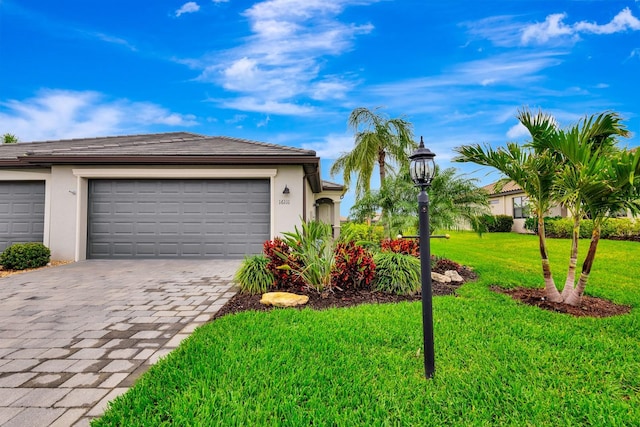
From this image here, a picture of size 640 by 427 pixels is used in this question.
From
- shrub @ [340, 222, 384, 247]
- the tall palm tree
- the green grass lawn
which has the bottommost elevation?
the green grass lawn

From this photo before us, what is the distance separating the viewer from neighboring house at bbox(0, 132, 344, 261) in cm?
863

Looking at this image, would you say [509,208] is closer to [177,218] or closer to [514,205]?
[514,205]

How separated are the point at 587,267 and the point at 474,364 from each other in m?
2.83

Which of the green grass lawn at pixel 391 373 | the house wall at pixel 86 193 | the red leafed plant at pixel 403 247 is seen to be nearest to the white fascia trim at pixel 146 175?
the house wall at pixel 86 193

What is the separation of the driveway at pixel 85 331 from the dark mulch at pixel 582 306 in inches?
176

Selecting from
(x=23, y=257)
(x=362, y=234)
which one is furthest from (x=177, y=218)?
(x=362, y=234)

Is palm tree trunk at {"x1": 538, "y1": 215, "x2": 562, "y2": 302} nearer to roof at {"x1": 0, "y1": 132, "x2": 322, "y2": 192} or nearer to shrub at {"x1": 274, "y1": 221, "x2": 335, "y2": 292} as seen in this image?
shrub at {"x1": 274, "y1": 221, "x2": 335, "y2": 292}

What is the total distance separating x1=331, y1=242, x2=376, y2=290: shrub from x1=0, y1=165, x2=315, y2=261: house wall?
406 cm

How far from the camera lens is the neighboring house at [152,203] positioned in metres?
8.63

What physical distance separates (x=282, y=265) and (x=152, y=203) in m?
6.07

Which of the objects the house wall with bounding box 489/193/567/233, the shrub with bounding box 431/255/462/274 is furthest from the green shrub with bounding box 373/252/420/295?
the house wall with bounding box 489/193/567/233

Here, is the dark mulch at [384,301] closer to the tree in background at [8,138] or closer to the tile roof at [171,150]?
the tile roof at [171,150]

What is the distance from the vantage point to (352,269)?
4797mm

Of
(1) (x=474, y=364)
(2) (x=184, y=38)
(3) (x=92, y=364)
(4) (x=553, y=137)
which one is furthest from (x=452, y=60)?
(3) (x=92, y=364)
